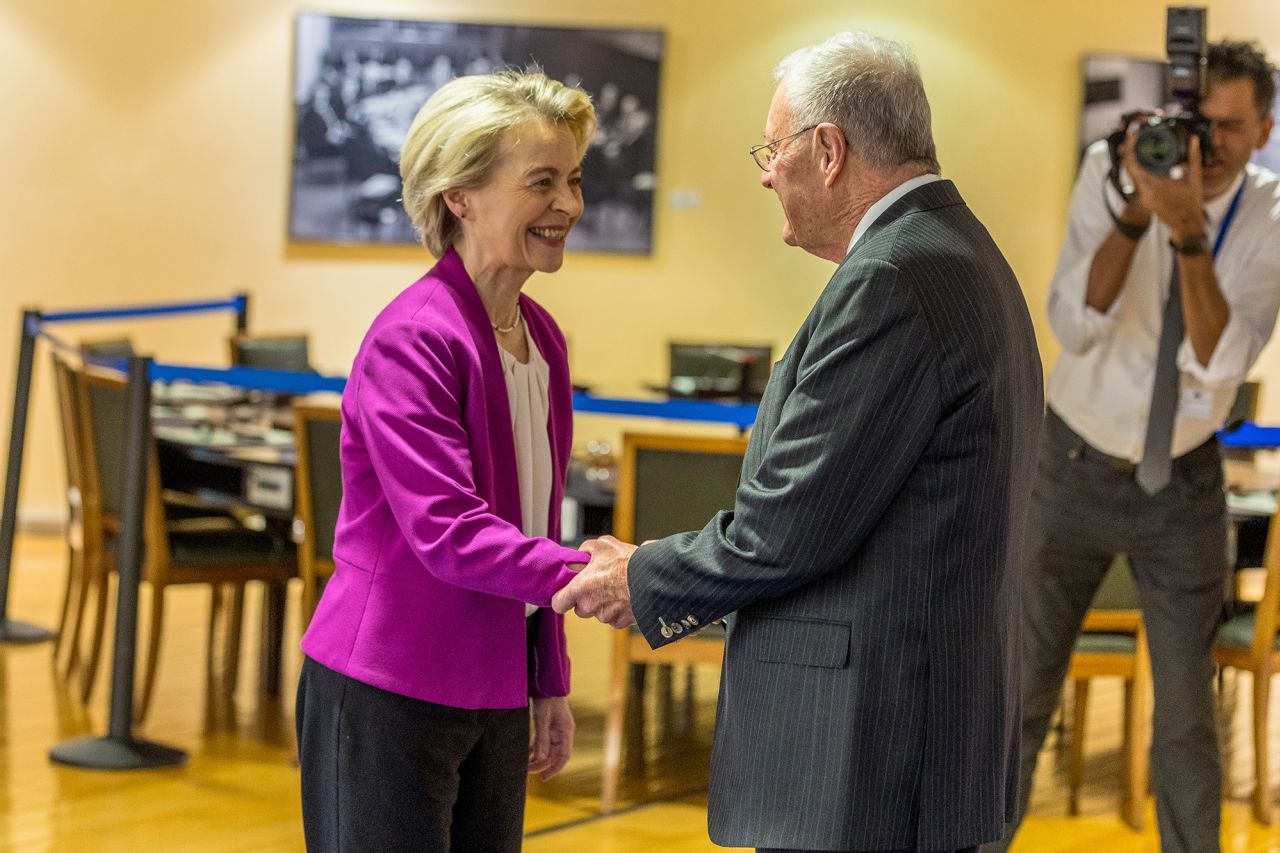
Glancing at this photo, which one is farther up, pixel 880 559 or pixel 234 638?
pixel 880 559

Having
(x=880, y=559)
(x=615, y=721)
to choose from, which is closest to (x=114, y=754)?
A: (x=615, y=721)

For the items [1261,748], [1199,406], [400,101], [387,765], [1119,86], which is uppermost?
[1119,86]

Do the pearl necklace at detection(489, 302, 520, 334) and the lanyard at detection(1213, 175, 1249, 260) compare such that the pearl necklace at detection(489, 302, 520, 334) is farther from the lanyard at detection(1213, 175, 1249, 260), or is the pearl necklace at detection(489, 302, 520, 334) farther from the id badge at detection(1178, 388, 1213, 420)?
the lanyard at detection(1213, 175, 1249, 260)

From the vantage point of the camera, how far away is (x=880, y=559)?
5.24 ft

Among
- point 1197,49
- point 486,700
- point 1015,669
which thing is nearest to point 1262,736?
point 1197,49

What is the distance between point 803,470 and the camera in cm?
158

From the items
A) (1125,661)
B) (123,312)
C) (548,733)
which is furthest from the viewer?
(123,312)

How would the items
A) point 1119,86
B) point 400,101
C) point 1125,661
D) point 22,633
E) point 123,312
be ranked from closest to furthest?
point 1125,661 → point 22,633 → point 123,312 → point 400,101 → point 1119,86

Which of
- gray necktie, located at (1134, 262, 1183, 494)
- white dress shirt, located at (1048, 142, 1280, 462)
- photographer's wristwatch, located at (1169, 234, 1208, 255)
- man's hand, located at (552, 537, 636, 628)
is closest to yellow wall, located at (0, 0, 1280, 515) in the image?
white dress shirt, located at (1048, 142, 1280, 462)

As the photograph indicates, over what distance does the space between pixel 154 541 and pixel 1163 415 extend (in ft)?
9.40

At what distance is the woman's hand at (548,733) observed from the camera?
85.2 inches

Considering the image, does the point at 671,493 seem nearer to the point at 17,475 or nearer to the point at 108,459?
the point at 108,459

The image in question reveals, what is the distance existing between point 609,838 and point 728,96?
189 inches

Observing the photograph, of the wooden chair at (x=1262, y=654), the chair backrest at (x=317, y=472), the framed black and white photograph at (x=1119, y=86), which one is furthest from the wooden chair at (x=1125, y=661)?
the framed black and white photograph at (x=1119, y=86)
